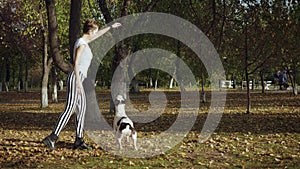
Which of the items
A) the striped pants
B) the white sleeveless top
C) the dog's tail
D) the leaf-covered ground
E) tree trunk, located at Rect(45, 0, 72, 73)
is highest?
tree trunk, located at Rect(45, 0, 72, 73)

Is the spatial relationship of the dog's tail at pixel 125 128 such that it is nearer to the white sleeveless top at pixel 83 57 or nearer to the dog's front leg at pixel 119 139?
the dog's front leg at pixel 119 139

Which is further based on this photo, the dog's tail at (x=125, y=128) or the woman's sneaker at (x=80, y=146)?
the woman's sneaker at (x=80, y=146)

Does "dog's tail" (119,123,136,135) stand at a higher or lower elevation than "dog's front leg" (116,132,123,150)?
higher

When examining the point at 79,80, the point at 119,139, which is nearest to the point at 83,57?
the point at 79,80

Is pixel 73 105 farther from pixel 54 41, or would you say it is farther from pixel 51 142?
pixel 54 41

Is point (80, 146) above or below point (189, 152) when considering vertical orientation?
above

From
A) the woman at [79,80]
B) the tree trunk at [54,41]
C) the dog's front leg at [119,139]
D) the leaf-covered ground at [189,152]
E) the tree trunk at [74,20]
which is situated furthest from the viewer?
the tree trunk at [74,20]

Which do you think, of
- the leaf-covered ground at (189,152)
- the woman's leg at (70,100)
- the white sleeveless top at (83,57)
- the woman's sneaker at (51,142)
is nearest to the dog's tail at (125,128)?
the leaf-covered ground at (189,152)

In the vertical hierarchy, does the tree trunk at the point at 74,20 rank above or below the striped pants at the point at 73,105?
above

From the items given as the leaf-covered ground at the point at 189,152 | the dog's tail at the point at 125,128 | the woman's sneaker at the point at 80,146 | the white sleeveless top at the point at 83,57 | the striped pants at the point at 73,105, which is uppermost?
the white sleeveless top at the point at 83,57

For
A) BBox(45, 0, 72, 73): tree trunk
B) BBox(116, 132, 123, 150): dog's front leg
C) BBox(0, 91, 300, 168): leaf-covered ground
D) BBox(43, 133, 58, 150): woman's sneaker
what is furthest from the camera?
BBox(45, 0, 72, 73): tree trunk

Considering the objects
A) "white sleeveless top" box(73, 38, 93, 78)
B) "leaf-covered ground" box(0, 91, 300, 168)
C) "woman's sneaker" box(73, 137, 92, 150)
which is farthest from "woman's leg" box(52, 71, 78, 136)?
"leaf-covered ground" box(0, 91, 300, 168)

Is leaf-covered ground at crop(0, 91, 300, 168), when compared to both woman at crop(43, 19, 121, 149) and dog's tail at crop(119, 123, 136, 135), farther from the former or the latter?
dog's tail at crop(119, 123, 136, 135)

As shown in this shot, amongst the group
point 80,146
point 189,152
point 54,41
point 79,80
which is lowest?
point 189,152
